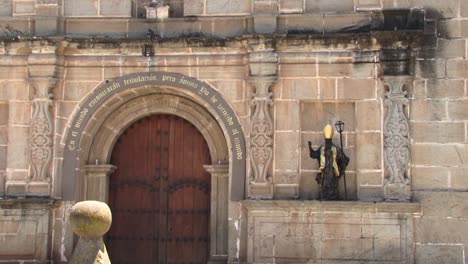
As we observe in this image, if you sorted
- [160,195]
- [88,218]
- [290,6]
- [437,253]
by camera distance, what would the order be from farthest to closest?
[160,195] < [290,6] < [437,253] < [88,218]

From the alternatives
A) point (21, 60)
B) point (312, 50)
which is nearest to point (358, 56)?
point (312, 50)

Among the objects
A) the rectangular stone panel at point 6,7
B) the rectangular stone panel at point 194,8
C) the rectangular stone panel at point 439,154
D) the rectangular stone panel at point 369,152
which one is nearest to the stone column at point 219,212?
the rectangular stone panel at point 369,152

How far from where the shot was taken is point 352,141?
1336 cm

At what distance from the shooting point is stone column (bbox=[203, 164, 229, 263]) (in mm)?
13633

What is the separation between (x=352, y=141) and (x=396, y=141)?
745 millimetres

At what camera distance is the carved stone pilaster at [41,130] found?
44.4 feet

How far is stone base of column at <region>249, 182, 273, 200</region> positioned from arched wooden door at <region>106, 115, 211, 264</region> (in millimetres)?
1159

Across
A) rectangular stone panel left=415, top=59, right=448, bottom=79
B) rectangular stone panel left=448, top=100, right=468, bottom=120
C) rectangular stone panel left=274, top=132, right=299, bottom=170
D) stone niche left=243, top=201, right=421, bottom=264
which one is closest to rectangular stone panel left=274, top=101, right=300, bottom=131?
rectangular stone panel left=274, top=132, right=299, bottom=170

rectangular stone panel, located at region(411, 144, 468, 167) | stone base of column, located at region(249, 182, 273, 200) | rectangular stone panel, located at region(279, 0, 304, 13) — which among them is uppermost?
rectangular stone panel, located at region(279, 0, 304, 13)

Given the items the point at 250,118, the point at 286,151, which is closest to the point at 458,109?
the point at 286,151

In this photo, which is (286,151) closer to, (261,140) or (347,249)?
(261,140)

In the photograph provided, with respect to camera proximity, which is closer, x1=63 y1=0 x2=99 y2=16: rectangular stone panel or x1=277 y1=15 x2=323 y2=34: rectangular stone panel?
x1=277 y1=15 x2=323 y2=34: rectangular stone panel

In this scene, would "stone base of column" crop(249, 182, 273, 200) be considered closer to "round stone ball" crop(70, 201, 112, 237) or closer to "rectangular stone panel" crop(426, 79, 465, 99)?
"rectangular stone panel" crop(426, 79, 465, 99)

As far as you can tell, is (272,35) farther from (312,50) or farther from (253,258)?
(253,258)
